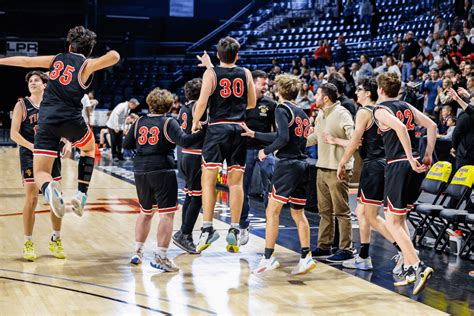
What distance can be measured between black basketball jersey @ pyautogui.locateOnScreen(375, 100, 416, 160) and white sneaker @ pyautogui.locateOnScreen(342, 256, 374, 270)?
130cm

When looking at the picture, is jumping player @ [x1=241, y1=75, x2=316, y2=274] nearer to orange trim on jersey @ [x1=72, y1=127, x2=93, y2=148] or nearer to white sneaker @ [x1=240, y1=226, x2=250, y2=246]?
white sneaker @ [x1=240, y1=226, x2=250, y2=246]

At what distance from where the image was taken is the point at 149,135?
23.1 ft

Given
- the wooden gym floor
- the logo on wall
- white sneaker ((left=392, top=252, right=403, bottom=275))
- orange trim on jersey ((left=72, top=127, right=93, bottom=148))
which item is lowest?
the wooden gym floor

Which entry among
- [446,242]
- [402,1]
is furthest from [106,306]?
[402,1]

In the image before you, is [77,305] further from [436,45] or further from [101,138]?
[101,138]

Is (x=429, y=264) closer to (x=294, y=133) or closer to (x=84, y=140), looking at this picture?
(x=294, y=133)

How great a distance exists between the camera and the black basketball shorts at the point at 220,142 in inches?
289

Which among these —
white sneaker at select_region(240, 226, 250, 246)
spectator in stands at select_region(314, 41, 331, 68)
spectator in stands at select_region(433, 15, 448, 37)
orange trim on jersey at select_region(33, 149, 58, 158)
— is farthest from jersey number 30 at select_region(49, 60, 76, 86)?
spectator in stands at select_region(314, 41, 331, 68)

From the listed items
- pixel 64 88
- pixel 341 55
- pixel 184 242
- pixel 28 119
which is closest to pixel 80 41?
pixel 64 88

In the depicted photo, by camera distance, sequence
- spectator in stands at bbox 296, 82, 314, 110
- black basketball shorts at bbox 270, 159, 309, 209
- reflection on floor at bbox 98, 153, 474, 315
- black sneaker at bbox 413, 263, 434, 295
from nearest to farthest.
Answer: black sneaker at bbox 413, 263, 434, 295 < reflection on floor at bbox 98, 153, 474, 315 < black basketball shorts at bbox 270, 159, 309, 209 < spectator in stands at bbox 296, 82, 314, 110

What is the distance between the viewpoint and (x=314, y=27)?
85.9 feet

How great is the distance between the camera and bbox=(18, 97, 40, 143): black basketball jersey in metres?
7.76

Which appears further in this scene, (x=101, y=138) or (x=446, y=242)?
(x=101, y=138)

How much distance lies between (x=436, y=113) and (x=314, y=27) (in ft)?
41.6
